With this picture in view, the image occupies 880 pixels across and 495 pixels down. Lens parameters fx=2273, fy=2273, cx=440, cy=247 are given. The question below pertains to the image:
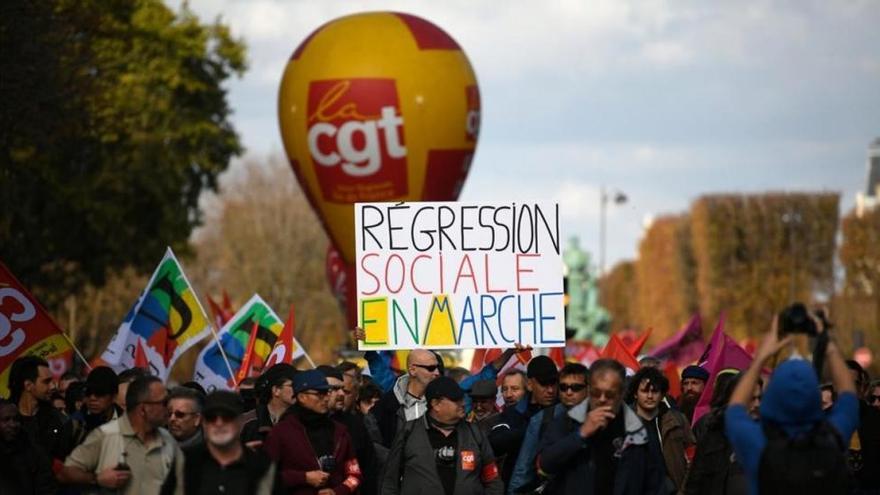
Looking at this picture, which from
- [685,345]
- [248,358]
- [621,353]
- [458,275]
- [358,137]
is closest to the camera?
[458,275]

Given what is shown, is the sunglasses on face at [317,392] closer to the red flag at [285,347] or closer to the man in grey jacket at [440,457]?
the man in grey jacket at [440,457]

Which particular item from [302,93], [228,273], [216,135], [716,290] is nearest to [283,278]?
[228,273]

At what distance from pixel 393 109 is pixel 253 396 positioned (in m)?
20.3

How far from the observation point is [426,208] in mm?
16953

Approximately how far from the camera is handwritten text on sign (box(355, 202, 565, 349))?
54.0 ft

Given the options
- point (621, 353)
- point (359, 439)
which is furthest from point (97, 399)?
point (621, 353)

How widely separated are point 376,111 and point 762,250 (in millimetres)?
48512

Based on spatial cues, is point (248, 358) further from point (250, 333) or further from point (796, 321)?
point (796, 321)

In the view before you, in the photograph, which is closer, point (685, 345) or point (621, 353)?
point (621, 353)

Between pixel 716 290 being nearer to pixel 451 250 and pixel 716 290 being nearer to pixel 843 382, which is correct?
pixel 451 250

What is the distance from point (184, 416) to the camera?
39.6 feet

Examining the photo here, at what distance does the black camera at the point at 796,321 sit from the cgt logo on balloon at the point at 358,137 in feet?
87.1

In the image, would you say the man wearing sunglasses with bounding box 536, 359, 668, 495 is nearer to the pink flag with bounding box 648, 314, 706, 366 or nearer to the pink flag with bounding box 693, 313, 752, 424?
the pink flag with bounding box 693, 313, 752, 424

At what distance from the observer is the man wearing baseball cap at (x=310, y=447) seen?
42.2 ft
